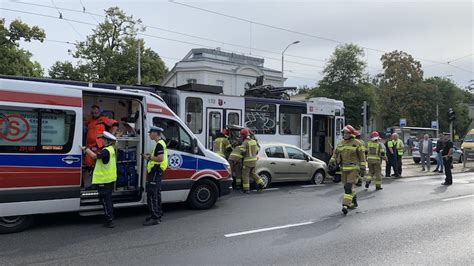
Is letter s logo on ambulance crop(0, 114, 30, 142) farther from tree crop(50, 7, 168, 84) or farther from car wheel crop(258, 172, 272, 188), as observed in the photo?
tree crop(50, 7, 168, 84)

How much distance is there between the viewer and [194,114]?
41.2 ft

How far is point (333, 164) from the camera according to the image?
9273 mm

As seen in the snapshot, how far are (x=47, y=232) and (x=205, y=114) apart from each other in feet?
22.1

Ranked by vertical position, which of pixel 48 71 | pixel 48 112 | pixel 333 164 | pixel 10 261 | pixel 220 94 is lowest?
pixel 10 261

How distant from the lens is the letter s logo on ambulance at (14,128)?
6367mm

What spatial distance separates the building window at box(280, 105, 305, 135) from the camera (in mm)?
14938

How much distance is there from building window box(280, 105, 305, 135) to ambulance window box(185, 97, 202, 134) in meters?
3.49

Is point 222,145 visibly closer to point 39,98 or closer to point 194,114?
point 194,114

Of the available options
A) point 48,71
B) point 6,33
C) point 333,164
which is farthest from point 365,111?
point 48,71

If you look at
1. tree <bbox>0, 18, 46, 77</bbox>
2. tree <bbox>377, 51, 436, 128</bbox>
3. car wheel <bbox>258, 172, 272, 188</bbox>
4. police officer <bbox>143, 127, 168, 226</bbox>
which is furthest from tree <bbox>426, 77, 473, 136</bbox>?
police officer <bbox>143, 127, 168, 226</bbox>

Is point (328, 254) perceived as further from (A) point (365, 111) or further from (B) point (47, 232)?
(A) point (365, 111)

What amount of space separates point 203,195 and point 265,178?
3.81m

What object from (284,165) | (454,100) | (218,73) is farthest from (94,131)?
(454,100)

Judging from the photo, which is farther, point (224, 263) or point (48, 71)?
point (48, 71)
